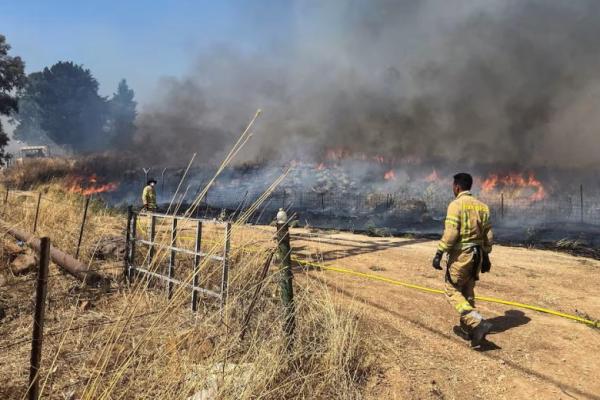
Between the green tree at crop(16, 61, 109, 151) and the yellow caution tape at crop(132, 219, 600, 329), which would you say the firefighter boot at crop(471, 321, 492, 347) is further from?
the green tree at crop(16, 61, 109, 151)

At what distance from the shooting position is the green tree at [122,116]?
1535 inches

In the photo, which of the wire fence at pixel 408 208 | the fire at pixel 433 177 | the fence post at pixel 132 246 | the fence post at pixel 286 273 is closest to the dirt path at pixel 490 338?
the fence post at pixel 286 273

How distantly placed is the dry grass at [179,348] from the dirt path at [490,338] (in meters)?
0.47

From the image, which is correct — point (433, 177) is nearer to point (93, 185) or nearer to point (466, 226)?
point (466, 226)

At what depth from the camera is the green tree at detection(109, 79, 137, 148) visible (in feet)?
128

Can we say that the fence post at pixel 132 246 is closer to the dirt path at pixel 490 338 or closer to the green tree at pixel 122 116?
the dirt path at pixel 490 338

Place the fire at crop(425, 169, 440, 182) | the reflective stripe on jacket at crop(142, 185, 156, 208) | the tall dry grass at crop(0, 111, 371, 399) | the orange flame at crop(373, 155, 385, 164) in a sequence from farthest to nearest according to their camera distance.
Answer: the orange flame at crop(373, 155, 385, 164), the fire at crop(425, 169, 440, 182), the reflective stripe on jacket at crop(142, 185, 156, 208), the tall dry grass at crop(0, 111, 371, 399)

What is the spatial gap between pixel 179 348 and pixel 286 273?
1.12m

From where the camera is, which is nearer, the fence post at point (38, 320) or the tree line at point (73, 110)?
the fence post at point (38, 320)

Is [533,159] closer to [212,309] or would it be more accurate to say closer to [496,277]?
[496,277]

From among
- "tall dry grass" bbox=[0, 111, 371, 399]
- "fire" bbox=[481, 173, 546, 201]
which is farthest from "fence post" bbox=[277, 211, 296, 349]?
"fire" bbox=[481, 173, 546, 201]

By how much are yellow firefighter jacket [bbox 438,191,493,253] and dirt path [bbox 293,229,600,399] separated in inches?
43.7

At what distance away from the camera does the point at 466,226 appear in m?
4.52

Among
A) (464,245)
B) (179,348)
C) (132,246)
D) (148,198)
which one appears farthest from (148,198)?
(464,245)
